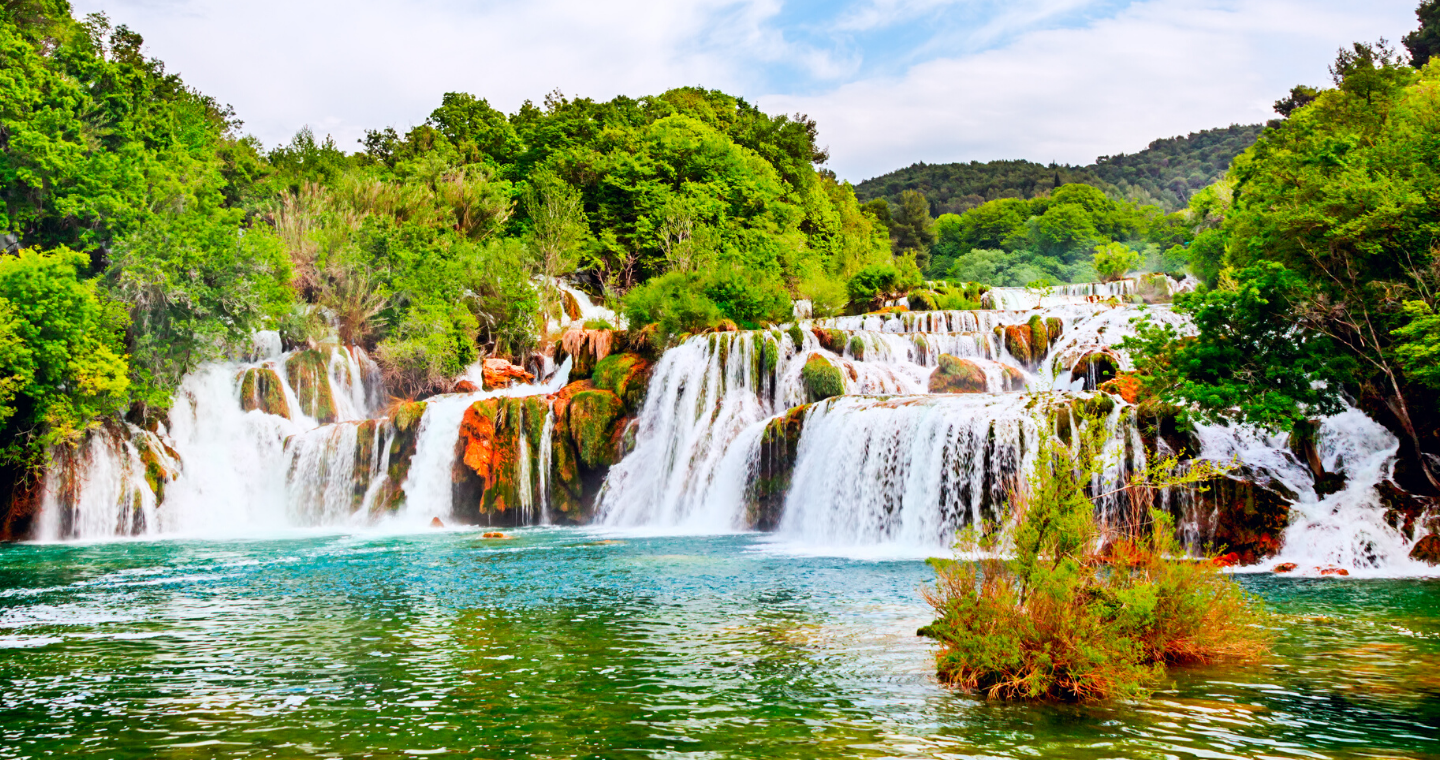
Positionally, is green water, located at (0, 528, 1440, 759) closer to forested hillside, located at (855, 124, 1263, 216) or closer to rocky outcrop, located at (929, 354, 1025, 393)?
rocky outcrop, located at (929, 354, 1025, 393)

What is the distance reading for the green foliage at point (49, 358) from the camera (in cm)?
2359

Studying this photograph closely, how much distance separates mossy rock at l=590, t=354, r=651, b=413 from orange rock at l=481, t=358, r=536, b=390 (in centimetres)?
482

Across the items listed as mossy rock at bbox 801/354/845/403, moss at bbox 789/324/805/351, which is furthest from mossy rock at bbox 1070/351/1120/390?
moss at bbox 789/324/805/351

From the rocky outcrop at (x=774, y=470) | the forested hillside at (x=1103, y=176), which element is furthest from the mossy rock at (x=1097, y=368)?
the forested hillside at (x=1103, y=176)

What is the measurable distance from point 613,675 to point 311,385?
26.1 meters

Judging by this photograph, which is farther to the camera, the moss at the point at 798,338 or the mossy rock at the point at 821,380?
the moss at the point at 798,338

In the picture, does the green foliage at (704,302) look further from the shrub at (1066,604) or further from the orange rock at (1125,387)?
the shrub at (1066,604)

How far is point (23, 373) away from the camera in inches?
915

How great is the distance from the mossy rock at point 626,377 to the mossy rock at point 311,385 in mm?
9215

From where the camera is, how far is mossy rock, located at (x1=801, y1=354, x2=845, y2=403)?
28.2 meters

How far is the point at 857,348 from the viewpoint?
98.8 feet

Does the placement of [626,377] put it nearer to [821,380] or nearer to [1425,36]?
[821,380]

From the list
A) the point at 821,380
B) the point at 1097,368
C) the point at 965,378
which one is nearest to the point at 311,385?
the point at 821,380

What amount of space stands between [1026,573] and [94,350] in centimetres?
2597
